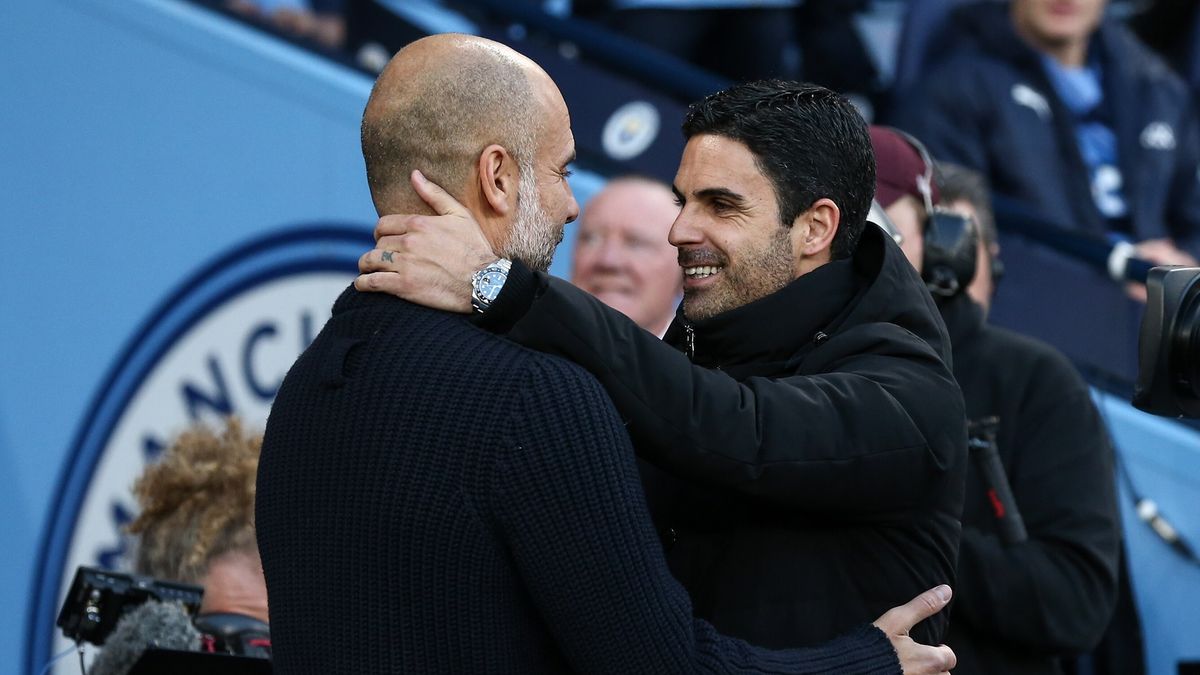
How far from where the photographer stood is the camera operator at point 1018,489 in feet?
8.62

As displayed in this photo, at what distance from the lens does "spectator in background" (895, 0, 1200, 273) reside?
15.1ft

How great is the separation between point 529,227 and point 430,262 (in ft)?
0.54

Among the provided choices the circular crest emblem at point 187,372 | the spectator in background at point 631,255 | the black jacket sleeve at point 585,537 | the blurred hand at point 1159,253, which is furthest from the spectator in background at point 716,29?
the black jacket sleeve at point 585,537

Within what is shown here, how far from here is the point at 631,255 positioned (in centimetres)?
365

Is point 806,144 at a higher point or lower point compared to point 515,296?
higher

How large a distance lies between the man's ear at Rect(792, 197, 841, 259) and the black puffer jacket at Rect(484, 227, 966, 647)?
1.7 inches

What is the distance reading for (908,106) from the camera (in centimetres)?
477

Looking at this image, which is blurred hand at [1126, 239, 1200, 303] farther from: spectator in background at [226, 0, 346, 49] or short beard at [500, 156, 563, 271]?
short beard at [500, 156, 563, 271]

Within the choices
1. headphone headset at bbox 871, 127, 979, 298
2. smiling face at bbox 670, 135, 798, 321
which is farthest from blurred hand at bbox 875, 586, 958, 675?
headphone headset at bbox 871, 127, 979, 298

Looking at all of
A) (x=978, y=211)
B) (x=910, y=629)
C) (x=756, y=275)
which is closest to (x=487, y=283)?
(x=756, y=275)

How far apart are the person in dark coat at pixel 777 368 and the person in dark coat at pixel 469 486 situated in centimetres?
4

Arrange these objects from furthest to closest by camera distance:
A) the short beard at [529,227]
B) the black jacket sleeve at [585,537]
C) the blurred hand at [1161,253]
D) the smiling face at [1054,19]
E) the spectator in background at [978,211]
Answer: the smiling face at [1054,19] → the blurred hand at [1161,253] → the spectator in background at [978,211] → the short beard at [529,227] → the black jacket sleeve at [585,537]

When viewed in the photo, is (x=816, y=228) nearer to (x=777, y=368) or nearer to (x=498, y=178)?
(x=777, y=368)

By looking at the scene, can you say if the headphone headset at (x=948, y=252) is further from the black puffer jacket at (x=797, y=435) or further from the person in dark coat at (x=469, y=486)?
the person in dark coat at (x=469, y=486)
